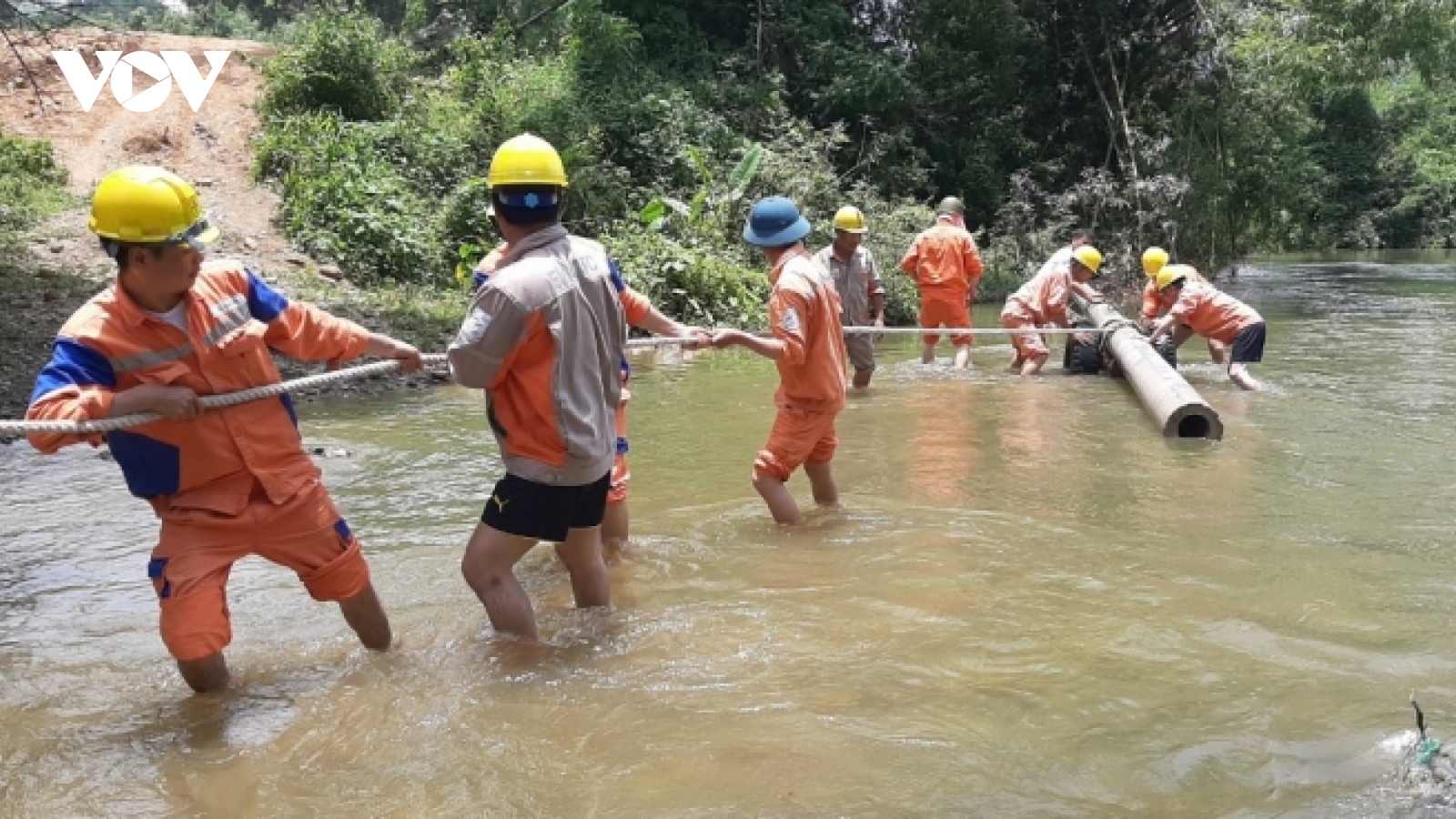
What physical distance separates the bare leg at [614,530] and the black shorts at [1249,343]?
22.7 ft

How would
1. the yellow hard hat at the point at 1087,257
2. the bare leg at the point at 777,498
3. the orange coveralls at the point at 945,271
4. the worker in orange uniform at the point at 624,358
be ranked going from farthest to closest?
the yellow hard hat at the point at 1087,257 → the orange coveralls at the point at 945,271 → the bare leg at the point at 777,498 → the worker in orange uniform at the point at 624,358

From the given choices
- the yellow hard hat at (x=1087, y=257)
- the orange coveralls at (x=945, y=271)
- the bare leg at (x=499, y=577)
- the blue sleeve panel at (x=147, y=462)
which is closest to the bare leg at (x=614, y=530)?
the bare leg at (x=499, y=577)

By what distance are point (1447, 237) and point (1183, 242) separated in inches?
1232

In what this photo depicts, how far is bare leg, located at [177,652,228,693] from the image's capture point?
3549mm

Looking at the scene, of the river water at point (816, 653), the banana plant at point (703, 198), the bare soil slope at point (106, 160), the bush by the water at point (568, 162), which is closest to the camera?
the river water at point (816, 653)

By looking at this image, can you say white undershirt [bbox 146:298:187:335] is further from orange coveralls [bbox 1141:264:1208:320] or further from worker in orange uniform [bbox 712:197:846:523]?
orange coveralls [bbox 1141:264:1208:320]

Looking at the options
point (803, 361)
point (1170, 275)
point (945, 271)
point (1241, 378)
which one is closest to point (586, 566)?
point (803, 361)

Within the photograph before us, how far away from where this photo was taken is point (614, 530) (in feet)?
17.3

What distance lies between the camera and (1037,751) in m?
3.26

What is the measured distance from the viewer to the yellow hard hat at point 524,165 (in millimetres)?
3641

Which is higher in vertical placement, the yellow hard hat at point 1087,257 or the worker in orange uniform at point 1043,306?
the yellow hard hat at point 1087,257

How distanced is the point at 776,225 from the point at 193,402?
272 centimetres

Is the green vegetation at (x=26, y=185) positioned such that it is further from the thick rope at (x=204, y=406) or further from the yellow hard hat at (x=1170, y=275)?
the yellow hard hat at (x=1170, y=275)

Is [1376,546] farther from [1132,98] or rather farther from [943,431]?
[1132,98]
